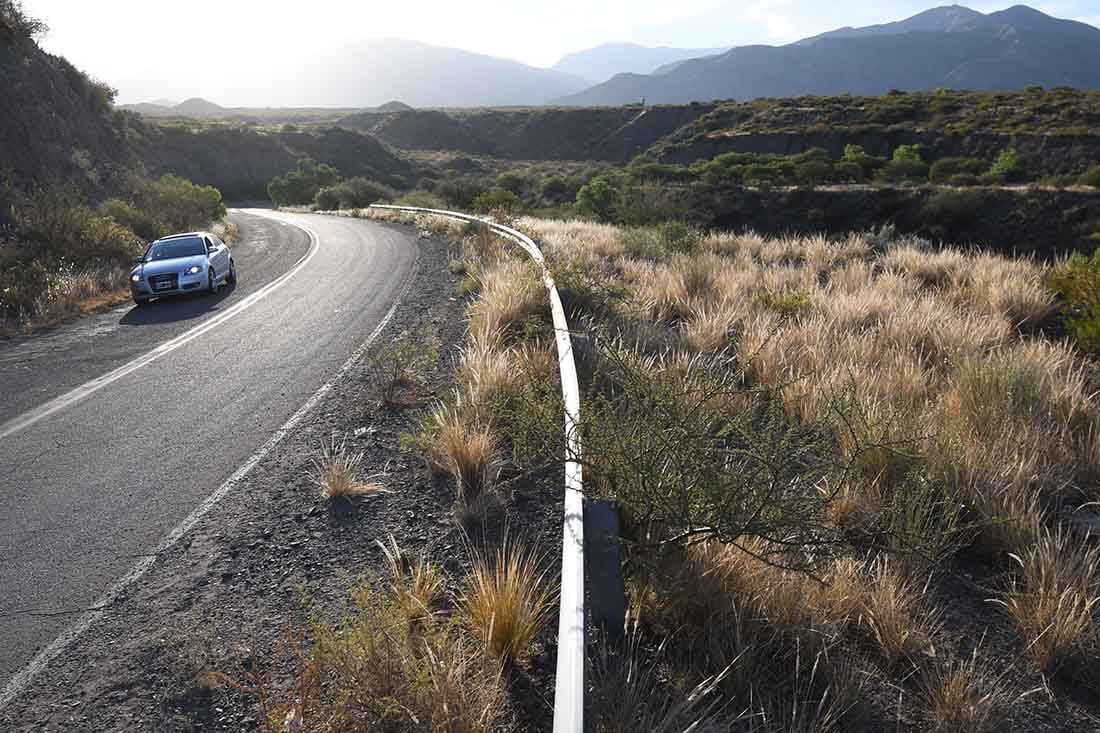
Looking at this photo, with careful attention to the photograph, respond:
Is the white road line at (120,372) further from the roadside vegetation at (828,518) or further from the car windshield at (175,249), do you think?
the roadside vegetation at (828,518)

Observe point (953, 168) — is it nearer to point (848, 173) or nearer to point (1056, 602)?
point (848, 173)

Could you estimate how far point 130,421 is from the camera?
22.1 ft

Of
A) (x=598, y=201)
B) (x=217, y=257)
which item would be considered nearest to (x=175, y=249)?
(x=217, y=257)

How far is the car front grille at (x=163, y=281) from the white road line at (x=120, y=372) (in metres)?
1.37

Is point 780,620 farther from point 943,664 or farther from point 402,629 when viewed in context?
point 402,629

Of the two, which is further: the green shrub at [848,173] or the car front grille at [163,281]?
the green shrub at [848,173]

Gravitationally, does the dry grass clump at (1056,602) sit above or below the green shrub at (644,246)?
below

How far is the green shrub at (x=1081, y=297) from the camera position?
7.42 metres

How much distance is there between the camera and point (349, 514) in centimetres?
466

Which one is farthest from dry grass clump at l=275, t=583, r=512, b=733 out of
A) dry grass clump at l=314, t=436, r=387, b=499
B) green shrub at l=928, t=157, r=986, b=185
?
green shrub at l=928, t=157, r=986, b=185

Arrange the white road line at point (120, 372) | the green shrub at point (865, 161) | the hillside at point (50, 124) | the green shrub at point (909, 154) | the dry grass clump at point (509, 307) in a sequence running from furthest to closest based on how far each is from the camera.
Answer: the green shrub at point (865, 161) < the green shrub at point (909, 154) < the hillside at point (50, 124) < the dry grass clump at point (509, 307) < the white road line at point (120, 372)

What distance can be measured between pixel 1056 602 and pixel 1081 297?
22.6 ft

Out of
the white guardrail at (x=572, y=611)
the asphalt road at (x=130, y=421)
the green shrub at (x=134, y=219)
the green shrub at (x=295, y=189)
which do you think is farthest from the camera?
the green shrub at (x=295, y=189)

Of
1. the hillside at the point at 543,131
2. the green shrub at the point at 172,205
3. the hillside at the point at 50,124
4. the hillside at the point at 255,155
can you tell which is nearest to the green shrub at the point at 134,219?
the green shrub at the point at 172,205
